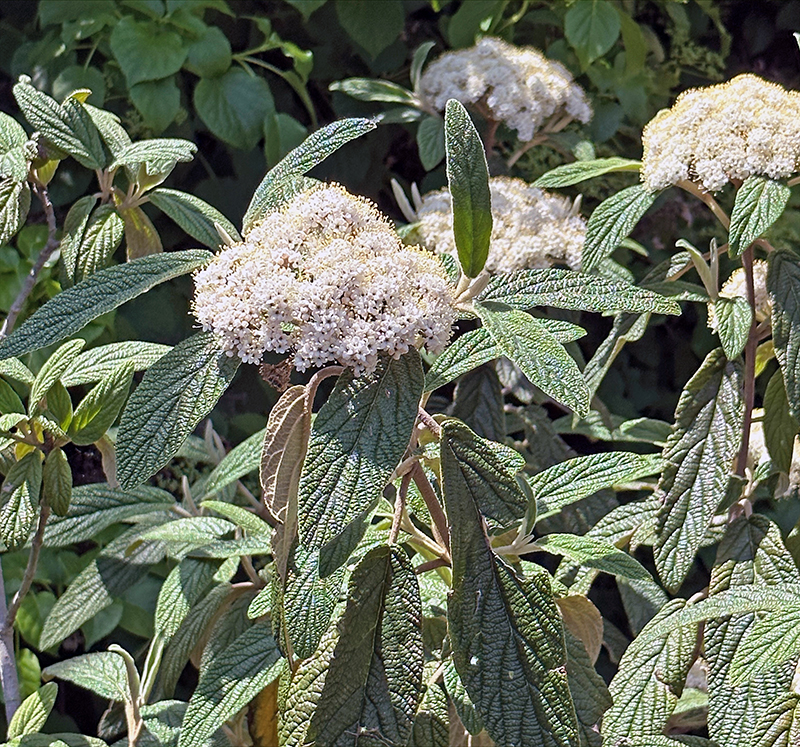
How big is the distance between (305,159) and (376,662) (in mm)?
439

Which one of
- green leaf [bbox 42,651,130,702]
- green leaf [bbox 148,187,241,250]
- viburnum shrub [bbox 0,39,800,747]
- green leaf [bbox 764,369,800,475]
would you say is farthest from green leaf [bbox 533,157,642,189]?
green leaf [bbox 42,651,130,702]

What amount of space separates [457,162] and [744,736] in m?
0.60

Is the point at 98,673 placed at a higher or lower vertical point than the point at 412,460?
lower

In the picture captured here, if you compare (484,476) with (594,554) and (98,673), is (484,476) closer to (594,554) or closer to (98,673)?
(594,554)

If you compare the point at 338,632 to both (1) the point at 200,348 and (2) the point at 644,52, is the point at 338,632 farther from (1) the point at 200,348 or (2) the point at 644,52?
(2) the point at 644,52

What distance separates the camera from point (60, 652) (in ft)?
5.26

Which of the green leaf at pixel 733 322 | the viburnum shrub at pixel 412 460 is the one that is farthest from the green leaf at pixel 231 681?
the green leaf at pixel 733 322

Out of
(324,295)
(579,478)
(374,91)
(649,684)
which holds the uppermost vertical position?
(324,295)

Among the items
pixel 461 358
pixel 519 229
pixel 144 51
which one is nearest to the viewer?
pixel 461 358

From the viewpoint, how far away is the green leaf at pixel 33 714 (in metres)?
1.02

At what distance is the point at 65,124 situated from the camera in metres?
1.04

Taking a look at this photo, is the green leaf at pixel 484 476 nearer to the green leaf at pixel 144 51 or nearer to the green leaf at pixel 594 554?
the green leaf at pixel 594 554

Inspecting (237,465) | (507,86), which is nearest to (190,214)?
(237,465)

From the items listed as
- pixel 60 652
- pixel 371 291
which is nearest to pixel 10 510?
pixel 371 291
